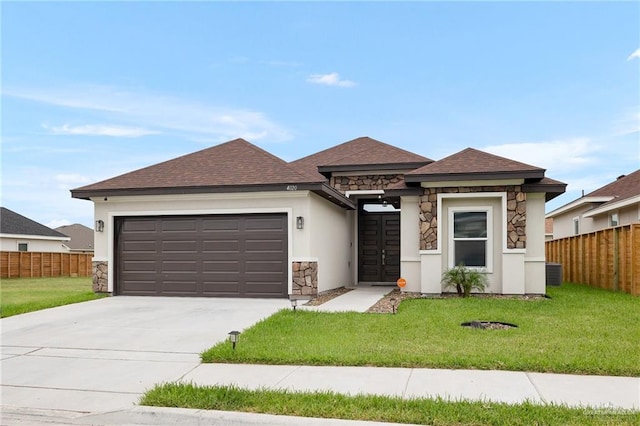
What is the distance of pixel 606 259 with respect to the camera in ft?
54.0

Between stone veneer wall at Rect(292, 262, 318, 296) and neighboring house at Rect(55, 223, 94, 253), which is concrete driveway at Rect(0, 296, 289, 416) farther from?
neighboring house at Rect(55, 223, 94, 253)

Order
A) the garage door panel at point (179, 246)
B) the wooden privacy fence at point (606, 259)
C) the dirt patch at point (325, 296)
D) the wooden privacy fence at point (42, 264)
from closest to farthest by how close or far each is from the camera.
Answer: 1. the dirt patch at point (325, 296)
2. the garage door panel at point (179, 246)
3. the wooden privacy fence at point (606, 259)
4. the wooden privacy fence at point (42, 264)

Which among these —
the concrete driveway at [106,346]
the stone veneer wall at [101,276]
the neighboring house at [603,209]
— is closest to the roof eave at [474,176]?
the concrete driveway at [106,346]

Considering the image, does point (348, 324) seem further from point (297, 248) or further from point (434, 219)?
point (434, 219)

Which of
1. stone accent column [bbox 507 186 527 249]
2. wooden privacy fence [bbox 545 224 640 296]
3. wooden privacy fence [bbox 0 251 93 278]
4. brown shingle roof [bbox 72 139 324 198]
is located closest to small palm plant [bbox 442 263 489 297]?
stone accent column [bbox 507 186 527 249]

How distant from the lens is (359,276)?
1884 centimetres

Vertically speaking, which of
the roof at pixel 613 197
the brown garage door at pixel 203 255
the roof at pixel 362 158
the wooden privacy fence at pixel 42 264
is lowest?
the wooden privacy fence at pixel 42 264

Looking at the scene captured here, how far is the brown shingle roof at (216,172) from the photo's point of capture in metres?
13.3

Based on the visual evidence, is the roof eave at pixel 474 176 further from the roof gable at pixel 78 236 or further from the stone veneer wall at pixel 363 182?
the roof gable at pixel 78 236

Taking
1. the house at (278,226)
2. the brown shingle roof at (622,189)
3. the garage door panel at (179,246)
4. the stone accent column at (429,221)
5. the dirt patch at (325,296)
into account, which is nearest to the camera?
the dirt patch at (325,296)

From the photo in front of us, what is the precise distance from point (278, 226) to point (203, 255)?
2124 mm

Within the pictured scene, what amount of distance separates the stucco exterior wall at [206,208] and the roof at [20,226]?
21665 mm

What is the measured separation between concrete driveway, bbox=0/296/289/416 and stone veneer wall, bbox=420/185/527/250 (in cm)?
402

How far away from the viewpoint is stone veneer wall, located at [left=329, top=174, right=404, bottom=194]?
17.7 meters
